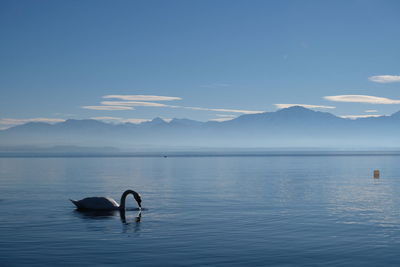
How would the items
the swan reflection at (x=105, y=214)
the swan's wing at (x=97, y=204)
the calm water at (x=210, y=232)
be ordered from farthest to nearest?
1. the swan's wing at (x=97, y=204)
2. the swan reflection at (x=105, y=214)
3. the calm water at (x=210, y=232)

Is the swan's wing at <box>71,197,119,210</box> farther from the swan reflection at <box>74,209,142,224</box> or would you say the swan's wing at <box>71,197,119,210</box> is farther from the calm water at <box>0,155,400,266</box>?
the calm water at <box>0,155,400,266</box>

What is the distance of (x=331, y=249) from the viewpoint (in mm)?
21422

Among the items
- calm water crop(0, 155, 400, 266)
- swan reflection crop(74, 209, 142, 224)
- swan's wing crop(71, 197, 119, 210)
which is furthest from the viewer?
swan's wing crop(71, 197, 119, 210)

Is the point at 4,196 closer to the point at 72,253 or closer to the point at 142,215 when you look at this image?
the point at 142,215

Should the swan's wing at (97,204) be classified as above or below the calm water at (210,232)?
above

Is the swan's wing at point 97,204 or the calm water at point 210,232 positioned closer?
the calm water at point 210,232

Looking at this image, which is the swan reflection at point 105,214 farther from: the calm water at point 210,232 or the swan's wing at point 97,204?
the swan's wing at point 97,204

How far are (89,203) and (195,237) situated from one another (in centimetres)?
1330

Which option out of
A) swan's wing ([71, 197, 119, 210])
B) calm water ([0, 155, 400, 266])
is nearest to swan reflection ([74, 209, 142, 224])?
calm water ([0, 155, 400, 266])

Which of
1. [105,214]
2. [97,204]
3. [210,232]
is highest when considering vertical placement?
[97,204]

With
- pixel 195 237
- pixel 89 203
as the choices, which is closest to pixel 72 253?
pixel 195 237

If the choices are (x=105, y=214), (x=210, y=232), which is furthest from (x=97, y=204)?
(x=210, y=232)

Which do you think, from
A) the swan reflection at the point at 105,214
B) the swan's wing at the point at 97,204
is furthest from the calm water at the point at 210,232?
the swan's wing at the point at 97,204

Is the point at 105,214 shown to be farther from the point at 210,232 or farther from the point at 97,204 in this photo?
the point at 210,232
